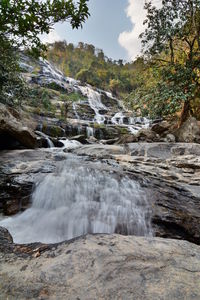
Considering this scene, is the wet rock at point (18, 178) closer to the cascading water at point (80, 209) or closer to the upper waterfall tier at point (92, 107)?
the cascading water at point (80, 209)

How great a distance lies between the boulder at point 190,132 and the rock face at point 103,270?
6102 millimetres

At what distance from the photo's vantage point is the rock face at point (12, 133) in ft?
17.1

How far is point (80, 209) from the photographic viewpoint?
2.92 meters

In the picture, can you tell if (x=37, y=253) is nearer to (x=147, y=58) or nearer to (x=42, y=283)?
(x=42, y=283)

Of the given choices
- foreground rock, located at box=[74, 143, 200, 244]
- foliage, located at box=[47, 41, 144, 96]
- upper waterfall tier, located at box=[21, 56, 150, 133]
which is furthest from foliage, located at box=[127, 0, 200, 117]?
foliage, located at box=[47, 41, 144, 96]

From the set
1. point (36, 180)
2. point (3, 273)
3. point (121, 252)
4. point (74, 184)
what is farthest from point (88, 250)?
point (36, 180)

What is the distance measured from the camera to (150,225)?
2.71m

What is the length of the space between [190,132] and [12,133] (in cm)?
665

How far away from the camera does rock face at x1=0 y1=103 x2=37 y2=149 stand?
5197 millimetres

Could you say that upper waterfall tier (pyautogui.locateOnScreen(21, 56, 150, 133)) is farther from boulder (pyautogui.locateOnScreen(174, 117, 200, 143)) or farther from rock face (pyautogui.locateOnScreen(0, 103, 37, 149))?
rock face (pyautogui.locateOnScreen(0, 103, 37, 149))

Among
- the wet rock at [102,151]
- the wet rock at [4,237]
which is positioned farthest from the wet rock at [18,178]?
the wet rock at [102,151]

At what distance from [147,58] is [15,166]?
823 cm

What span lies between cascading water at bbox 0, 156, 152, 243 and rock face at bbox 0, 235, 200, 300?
101cm

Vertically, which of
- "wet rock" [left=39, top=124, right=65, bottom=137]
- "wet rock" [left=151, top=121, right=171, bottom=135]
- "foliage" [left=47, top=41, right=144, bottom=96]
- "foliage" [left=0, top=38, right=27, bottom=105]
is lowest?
"wet rock" [left=151, top=121, right=171, bottom=135]
